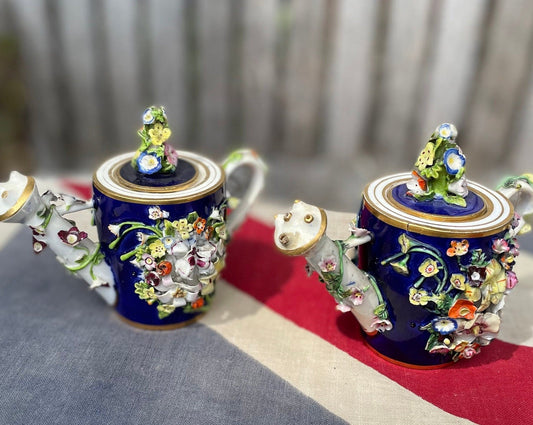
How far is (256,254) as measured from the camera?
1125 mm

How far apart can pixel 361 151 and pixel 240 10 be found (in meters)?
0.51

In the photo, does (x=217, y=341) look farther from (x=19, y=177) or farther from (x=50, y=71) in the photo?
(x=50, y=71)

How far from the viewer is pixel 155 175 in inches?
32.4

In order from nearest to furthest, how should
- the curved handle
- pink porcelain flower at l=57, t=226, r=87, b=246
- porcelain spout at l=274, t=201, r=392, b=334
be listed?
porcelain spout at l=274, t=201, r=392, b=334
pink porcelain flower at l=57, t=226, r=87, b=246
the curved handle

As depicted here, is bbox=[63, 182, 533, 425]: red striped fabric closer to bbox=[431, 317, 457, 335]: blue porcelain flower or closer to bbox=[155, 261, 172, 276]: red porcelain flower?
bbox=[431, 317, 457, 335]: blue porcelain flower

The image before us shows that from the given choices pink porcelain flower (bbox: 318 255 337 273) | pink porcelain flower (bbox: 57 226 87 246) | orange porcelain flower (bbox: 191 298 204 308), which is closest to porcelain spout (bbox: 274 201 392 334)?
pink porcelain flower (bbox: 318 255 337 273)

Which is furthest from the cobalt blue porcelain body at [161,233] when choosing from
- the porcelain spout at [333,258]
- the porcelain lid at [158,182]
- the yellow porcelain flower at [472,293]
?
the yellow porcelain flower at [472,293]

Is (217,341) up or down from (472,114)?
down

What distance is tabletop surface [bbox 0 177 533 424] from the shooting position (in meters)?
0.75

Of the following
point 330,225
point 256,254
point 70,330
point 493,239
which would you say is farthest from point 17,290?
point 493,239

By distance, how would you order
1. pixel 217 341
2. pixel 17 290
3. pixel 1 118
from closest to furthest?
pixel 217 341, pixel 17 290, pixel 1 118

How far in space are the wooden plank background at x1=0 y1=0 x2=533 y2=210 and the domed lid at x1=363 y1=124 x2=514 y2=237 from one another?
2.30ft

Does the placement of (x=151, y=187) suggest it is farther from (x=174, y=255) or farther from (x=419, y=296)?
(x=419, y=296)

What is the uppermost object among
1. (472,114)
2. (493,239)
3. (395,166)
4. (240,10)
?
(240,10)
